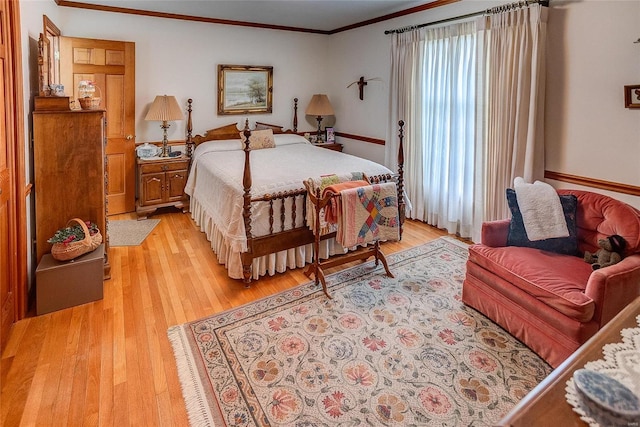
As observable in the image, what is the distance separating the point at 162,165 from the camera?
486 cm

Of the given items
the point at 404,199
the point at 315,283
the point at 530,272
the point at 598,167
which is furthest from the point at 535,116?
the point at 315,283

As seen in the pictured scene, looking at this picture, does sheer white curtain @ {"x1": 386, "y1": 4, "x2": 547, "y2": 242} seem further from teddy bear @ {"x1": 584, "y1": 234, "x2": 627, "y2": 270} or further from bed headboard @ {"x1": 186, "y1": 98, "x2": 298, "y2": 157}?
bed headboard @ {"x1": 186, "y1": 98, "x2": 298, "y2": 157}

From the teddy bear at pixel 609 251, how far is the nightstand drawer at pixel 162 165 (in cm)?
443

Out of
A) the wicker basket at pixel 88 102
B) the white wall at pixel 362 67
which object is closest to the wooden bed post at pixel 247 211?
the wicker basket at pixel 88 102

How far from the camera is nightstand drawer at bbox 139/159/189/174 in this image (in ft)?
15.6

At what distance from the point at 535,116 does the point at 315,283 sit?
2396mm

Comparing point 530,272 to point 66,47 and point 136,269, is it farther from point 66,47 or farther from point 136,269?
point 66,47

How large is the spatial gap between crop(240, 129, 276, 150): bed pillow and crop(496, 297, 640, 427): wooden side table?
456 centimetres

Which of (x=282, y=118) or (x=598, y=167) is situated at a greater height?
(x=282, y=118)

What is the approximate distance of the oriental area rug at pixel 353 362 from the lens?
1919 millimetres

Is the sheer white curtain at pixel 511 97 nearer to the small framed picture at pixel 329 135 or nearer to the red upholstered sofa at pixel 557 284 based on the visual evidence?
the red upholstered sofa at pixel 557 284

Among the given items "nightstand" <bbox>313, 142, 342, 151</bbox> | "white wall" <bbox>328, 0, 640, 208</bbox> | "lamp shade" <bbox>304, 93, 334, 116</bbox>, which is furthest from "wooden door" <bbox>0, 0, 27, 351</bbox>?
"nightstand" <bbox>313, 142, 342, 151</bbox>

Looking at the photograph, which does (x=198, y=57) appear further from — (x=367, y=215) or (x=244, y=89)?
(x=367, y=215)

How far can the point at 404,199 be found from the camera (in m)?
4.12
